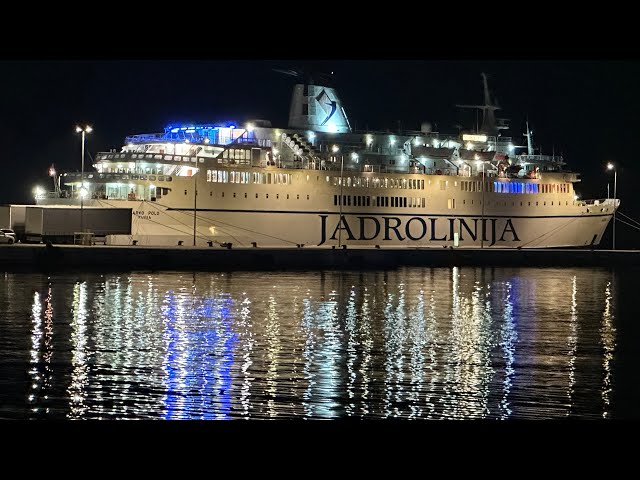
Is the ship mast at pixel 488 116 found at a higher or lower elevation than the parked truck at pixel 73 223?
higher

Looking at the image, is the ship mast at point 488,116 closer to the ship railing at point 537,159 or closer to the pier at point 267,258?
the ship railing at point 537,159

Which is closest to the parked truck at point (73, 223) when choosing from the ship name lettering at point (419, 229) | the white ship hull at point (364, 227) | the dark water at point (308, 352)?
the white ship hull at point (364, 227)

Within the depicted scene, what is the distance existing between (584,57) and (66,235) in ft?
148

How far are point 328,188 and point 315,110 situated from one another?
757 cm

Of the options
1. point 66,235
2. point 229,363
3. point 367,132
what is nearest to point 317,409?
point 229,363

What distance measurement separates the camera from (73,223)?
49531 millimetres

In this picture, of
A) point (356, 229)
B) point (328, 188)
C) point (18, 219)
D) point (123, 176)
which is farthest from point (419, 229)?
point (18, 219)

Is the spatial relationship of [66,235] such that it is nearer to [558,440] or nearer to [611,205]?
[611,205]

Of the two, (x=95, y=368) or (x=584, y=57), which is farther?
(x=95, y=368)

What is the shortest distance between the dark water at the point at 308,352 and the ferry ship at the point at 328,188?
15.9 m

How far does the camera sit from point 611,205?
70000 millimetres

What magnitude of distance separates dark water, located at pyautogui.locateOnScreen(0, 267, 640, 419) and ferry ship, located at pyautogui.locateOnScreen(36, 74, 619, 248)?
15.9 meters

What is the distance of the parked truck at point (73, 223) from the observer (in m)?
49.2

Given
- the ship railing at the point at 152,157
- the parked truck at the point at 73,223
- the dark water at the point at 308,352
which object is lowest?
the dark water at the point at 308,352
